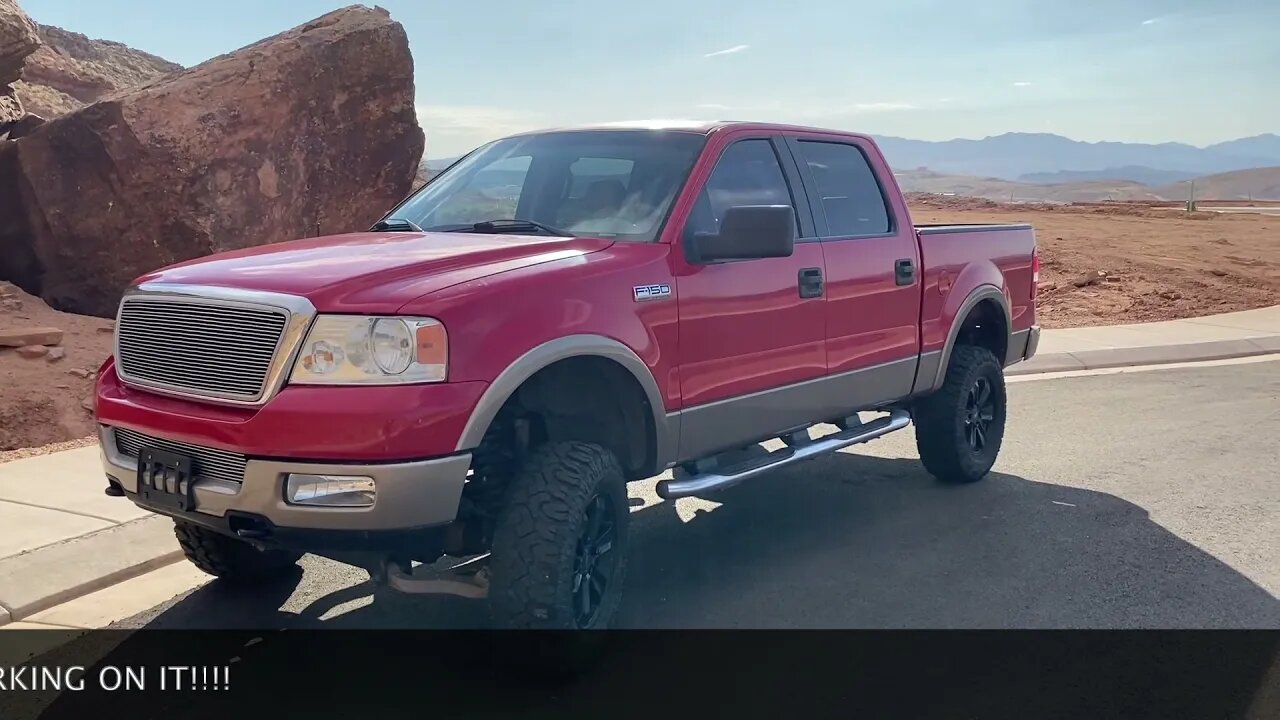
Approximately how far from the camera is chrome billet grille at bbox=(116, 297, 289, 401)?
3898 mm

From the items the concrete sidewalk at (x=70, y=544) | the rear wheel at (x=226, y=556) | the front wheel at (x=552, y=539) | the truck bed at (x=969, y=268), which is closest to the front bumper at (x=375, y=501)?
the front wheel at (x=552, y=539)

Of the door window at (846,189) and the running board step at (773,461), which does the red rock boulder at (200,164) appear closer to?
the door window at (846,189)

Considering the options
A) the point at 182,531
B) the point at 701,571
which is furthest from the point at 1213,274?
the point at 182,531

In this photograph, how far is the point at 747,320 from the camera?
5.19m

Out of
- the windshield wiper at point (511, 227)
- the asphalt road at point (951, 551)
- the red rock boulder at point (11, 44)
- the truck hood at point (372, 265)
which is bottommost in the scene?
the asphalt road at point (951, 551)

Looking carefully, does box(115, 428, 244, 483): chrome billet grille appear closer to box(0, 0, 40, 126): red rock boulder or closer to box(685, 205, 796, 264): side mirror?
box(685, 205, 796, 264): side mirror

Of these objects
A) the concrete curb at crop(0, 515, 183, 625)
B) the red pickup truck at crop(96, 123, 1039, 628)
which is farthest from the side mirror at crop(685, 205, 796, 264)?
the concrete curb at crop(0, 515, 183, 625)

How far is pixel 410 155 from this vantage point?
1096cm

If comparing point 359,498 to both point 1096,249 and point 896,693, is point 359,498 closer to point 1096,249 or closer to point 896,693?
point 896,693

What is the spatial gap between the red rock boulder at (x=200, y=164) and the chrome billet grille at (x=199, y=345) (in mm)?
5184

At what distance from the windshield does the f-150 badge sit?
25cm

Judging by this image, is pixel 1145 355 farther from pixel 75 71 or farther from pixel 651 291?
pixel 75 71

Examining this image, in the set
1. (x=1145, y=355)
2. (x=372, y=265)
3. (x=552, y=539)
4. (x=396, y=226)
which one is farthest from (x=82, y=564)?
(x=1145, y=355)

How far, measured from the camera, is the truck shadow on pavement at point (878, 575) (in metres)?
4.93
